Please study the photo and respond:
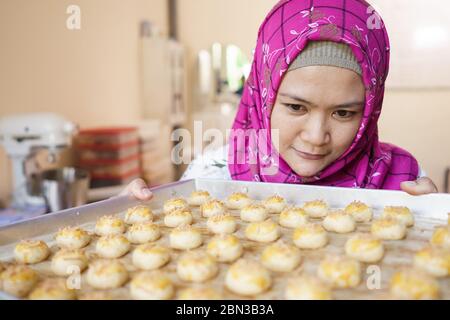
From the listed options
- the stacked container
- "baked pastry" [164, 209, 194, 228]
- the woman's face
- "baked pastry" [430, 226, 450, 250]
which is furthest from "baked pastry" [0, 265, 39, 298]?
the stacked container

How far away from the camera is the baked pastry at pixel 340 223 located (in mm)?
1063

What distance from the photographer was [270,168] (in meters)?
1.36

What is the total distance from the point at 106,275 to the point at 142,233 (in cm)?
24

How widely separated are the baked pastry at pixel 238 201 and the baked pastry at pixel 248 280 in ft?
1.52

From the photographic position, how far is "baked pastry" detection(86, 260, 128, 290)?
79cm

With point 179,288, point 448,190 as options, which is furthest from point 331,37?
point 448,190

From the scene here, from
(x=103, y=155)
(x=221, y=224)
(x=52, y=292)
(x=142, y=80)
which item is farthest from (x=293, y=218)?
(x=142, y=80)

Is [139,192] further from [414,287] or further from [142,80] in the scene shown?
[142,80]

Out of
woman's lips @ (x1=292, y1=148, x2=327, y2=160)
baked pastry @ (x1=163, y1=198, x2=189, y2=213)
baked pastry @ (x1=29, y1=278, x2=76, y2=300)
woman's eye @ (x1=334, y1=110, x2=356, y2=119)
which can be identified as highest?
woman's eye @ (x1=334, y1=110, x2=356, y2=119)

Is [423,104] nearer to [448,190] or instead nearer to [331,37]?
[448,190]

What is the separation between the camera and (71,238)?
974 mm

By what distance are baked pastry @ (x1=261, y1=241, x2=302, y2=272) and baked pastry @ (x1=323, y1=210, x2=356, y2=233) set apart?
0.71 ft

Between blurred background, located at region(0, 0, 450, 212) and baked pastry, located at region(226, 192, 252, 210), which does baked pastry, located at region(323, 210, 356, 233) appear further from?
blurred background, located at region(0, 0, 450, 212)
